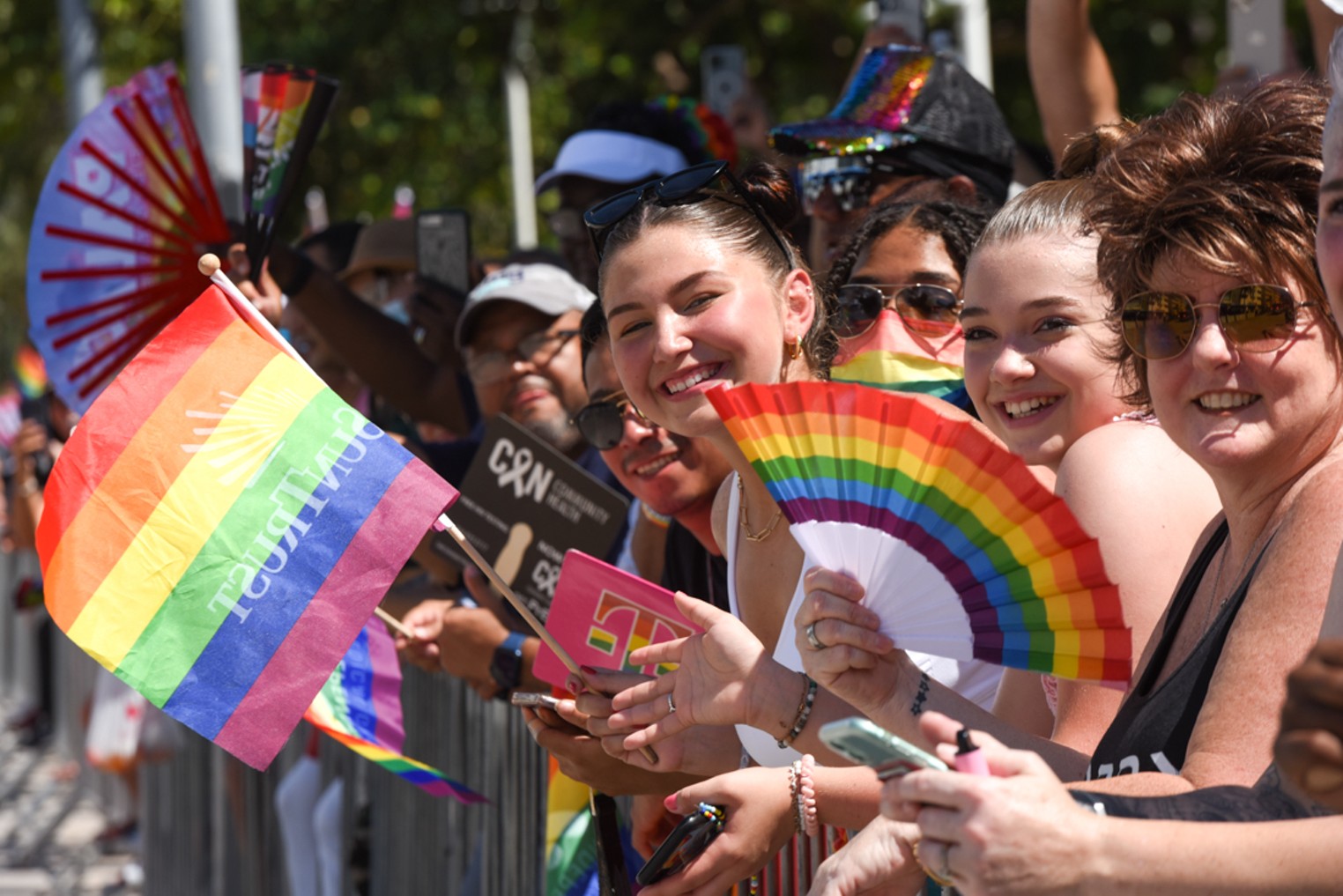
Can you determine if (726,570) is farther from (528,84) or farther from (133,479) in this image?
(528,84)

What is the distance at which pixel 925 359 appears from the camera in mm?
3295

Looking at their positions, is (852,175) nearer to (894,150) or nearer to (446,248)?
(894,150)

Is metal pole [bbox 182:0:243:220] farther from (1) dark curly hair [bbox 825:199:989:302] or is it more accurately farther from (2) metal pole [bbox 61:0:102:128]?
(1) dark curly hair [bbox 825:199:989:302]

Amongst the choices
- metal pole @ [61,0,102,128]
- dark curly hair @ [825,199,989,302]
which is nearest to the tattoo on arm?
dark curly hair @ [825,199,989,302]

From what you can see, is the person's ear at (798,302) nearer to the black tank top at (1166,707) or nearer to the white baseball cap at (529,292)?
the black tank top at (1166,707)

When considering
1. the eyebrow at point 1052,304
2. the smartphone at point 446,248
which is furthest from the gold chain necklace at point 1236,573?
the smartphone at point 446,248

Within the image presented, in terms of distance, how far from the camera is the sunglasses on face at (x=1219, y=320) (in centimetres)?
202

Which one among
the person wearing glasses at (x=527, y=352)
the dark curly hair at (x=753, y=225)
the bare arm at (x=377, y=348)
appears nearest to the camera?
the dark curly hair at (x=753, y=225)

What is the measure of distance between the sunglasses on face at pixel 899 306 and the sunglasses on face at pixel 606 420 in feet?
1.72

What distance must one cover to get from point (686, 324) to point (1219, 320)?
1110 mm

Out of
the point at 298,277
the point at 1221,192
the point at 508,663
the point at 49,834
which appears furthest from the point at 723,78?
the point at 49,834

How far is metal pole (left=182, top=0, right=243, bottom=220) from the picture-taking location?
20.8 feet

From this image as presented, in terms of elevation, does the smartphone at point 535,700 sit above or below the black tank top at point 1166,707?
below

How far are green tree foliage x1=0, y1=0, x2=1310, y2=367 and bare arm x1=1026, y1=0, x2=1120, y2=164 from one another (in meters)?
4.69
